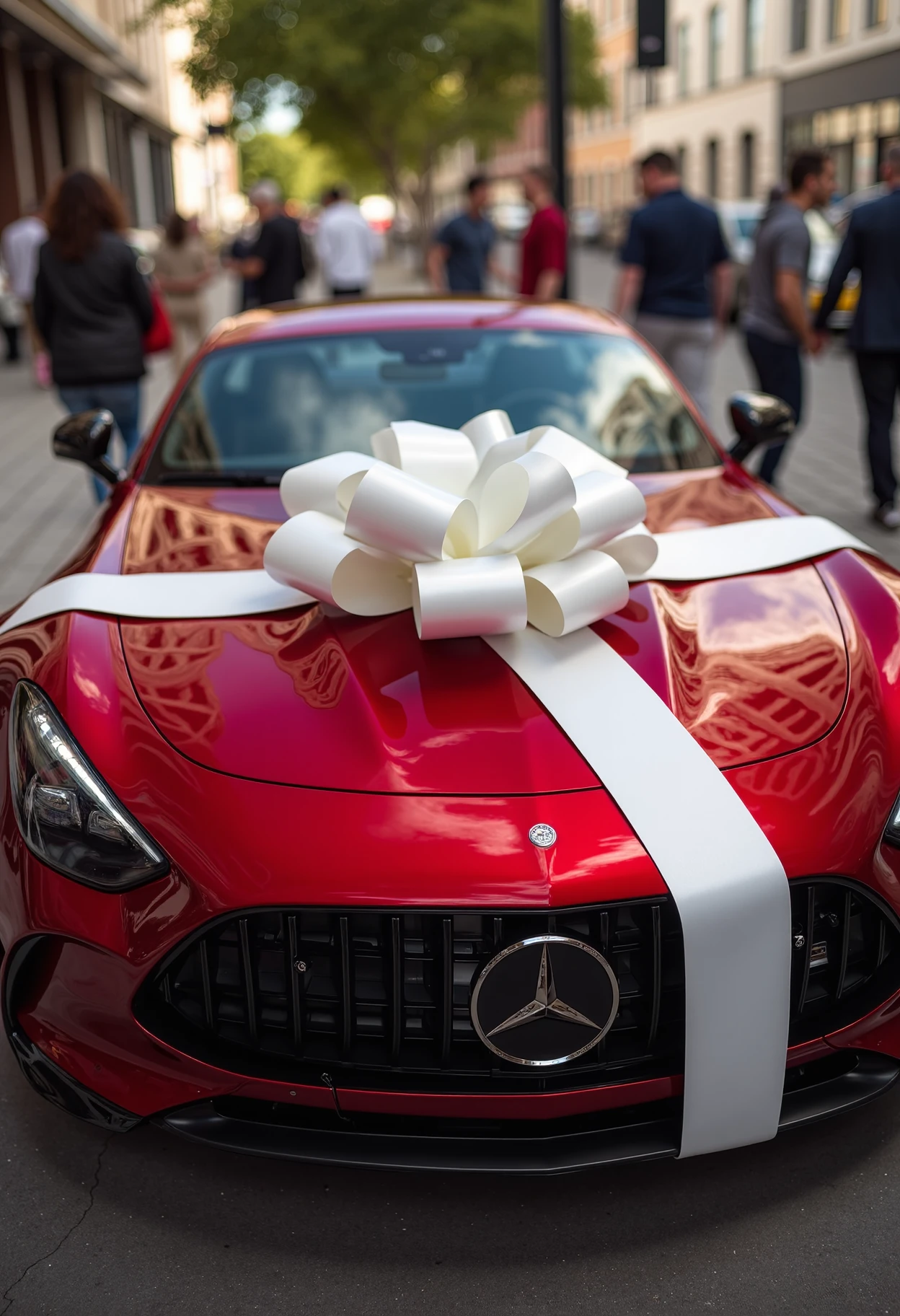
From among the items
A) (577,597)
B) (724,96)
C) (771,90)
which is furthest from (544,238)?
(724,96)

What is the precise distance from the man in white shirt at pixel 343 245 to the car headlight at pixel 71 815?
1145 centimetres

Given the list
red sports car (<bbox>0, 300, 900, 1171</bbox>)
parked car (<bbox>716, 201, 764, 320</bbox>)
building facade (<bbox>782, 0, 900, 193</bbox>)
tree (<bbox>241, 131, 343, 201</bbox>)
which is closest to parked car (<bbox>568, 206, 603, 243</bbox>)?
building facade (<bbox>782, 0, 900, 193</bbox>)

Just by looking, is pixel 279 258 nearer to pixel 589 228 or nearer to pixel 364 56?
pixel 364 56

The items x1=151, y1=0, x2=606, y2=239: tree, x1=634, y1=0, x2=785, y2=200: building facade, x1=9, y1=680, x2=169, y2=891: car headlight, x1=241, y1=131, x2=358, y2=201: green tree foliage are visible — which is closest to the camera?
x1=9, y1=680, x2=169, y2=891: car headlight

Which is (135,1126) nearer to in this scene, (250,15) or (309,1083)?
(309,1083)

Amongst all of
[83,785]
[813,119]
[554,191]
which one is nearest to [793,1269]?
[83,785]

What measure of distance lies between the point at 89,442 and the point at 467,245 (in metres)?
8.11

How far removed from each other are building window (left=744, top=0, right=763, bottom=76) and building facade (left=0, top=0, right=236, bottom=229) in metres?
16.3

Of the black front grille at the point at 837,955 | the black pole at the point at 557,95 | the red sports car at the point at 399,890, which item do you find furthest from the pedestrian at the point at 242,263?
the black front grille at the point at 837,955

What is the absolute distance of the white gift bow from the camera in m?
2.40

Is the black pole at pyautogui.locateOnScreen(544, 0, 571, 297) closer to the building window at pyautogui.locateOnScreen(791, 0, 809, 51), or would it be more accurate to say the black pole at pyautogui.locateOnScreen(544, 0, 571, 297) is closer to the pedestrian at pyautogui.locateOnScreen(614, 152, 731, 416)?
the pedestrian at pyautogui.locateOnScreen(614, 152, 731, 416)

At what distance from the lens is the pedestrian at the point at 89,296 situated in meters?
6.29

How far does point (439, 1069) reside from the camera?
2.05m

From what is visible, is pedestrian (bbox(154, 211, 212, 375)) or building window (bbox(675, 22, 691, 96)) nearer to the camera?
pedestrian (bbox(154, 211, 212, 375))
